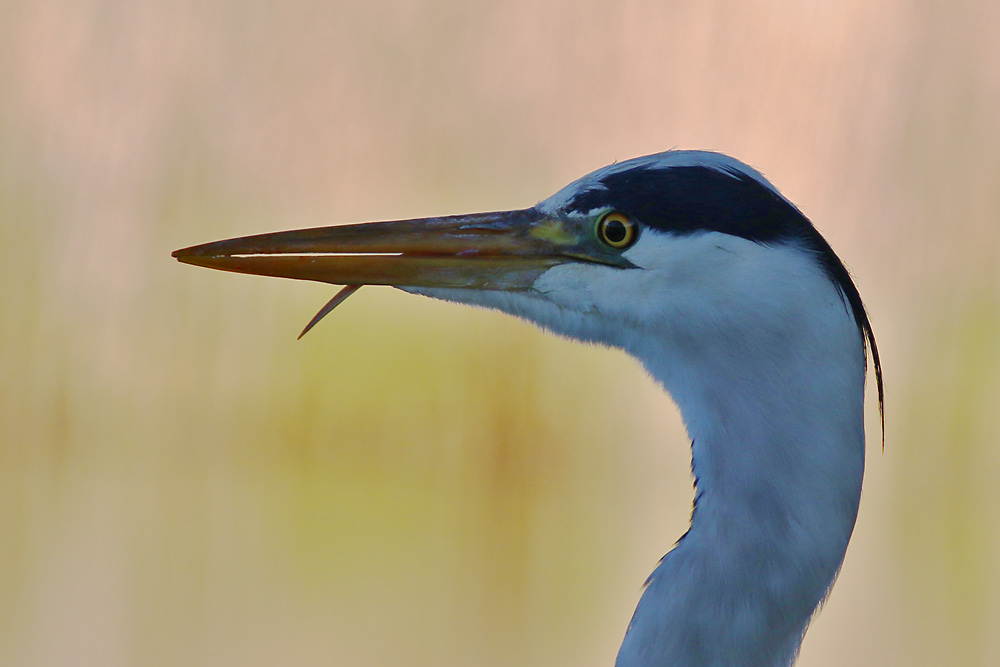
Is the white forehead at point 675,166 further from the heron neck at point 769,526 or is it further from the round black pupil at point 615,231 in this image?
the heron neck at point 769,526

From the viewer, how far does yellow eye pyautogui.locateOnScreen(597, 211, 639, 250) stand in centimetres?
81

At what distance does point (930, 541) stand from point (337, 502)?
83.9 inches

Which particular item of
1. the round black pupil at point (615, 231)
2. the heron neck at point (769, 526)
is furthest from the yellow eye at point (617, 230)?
the heron neck at point (769, 526)

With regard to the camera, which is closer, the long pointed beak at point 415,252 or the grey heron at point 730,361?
the grey heron at point 730,361

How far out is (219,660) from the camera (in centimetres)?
205

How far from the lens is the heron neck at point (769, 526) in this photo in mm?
721

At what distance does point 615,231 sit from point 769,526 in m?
0.29

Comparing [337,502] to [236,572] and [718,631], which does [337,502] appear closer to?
[236,572]

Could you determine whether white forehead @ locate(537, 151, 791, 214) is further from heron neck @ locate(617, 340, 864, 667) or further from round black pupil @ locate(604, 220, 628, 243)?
heron neck @ locate(617, 340, 864, 667)

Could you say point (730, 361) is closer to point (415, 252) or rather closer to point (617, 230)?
point (617, 230)

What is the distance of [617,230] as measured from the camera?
815 millimetres

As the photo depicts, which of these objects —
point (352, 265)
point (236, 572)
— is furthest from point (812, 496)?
point (236, 572)

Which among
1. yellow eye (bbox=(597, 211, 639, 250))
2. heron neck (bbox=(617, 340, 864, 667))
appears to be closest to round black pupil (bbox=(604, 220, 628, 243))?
yellow eye (bbox=(597, 211, 639, 250))

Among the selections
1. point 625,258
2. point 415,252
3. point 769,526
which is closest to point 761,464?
point 769,526
